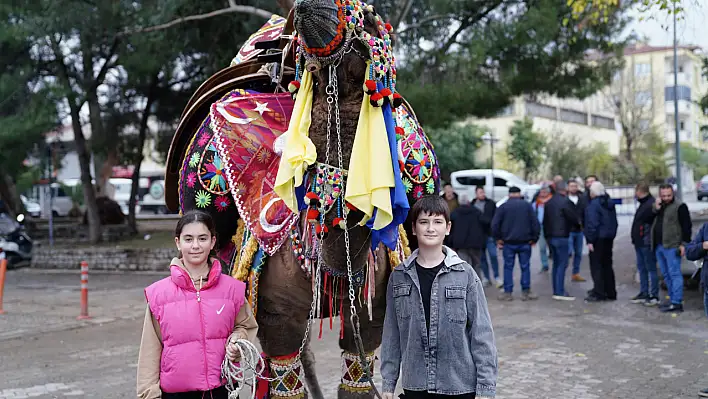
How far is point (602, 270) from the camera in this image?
11.4 m

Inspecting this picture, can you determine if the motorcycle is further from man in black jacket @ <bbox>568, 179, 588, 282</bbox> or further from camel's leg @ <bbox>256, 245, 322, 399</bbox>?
camel's leg @ <bbox>256, 245, 322, 399</bbox>

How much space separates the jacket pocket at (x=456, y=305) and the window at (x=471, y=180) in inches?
1074

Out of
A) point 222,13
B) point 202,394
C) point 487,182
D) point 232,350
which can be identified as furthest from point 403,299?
point 487,182

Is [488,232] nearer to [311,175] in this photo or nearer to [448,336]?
[448,336]

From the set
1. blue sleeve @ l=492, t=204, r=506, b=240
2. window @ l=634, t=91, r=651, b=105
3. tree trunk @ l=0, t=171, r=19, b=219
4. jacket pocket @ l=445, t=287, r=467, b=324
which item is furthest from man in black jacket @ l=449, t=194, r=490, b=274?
window @ l=634, t=91, r=651, b=105

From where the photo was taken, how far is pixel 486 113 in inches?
563

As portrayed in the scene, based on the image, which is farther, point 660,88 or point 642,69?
point 642,69

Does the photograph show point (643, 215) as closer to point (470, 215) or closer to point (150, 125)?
point (470, 215)

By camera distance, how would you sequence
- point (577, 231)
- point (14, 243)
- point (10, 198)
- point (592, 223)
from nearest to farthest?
point (592, 223), point (577, 231), point (14, 243), point (10, 198)

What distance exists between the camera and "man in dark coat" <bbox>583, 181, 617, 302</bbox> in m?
11.2

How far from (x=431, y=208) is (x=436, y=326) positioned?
543 millimetres

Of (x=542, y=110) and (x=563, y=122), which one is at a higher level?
(x=542, y=110)

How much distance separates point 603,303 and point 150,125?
14.8 m

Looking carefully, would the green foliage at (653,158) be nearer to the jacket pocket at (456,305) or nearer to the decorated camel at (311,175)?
the decorated camel at (311,175)
